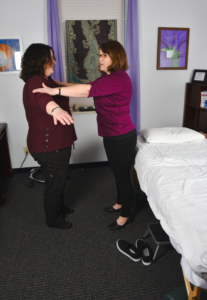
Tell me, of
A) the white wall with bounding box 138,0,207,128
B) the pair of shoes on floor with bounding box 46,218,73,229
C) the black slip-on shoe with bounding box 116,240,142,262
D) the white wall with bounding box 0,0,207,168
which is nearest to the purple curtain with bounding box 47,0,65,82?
the white wall with bounding box 0,0,207,168

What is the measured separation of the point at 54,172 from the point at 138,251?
85 cm

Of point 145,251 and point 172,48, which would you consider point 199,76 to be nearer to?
point 172,48

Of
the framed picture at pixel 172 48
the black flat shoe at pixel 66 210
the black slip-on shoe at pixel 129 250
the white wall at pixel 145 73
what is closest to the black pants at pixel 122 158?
the black slip-on shoe at pixel 129 250

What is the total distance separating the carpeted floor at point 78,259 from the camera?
1.42 m

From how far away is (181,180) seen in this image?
5.06 feet

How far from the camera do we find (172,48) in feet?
9.66

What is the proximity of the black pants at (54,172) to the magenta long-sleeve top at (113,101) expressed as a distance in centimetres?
36

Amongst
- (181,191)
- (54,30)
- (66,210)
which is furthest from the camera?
(54,30)

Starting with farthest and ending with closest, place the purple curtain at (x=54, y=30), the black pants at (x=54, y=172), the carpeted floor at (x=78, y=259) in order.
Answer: the purple curtain at (x=54, y=30) < the black pants at (x=54, y=172) < the carpeted floor at (x=78, y=259)

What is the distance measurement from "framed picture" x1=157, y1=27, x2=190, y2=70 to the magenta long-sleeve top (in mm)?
1625

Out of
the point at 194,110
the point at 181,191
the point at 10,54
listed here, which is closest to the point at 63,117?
the point at 181,191

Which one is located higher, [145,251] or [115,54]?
[115,54]

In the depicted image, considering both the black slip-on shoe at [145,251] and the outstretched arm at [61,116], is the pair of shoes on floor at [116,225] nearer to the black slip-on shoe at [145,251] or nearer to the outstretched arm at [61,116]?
the black slip-on shoe at [145,251]

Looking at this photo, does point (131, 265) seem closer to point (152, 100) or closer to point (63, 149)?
point (63, 149)
